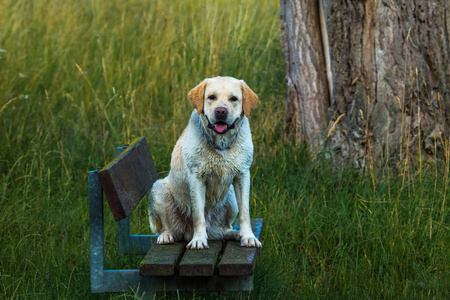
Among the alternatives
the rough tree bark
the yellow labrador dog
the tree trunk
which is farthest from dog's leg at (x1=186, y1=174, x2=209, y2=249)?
the tree trunk

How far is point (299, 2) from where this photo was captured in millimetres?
5898

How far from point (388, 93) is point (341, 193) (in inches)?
39.3

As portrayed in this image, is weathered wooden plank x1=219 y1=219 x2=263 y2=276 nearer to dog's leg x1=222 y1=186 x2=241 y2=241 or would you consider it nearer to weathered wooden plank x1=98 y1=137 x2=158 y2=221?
dog's leg x1=222 y1=186 x2=241 y2=241

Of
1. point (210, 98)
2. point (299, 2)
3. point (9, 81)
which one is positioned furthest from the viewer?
point (9, 81)

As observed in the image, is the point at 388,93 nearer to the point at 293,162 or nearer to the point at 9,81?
the point at 293,162

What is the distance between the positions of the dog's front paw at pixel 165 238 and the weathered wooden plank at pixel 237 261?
388 mm

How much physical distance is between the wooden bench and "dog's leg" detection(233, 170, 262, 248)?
0.07 m

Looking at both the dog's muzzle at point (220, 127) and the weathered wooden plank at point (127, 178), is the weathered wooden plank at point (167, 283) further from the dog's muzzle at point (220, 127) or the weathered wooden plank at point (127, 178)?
the dog's muzzle at point (220, 127)

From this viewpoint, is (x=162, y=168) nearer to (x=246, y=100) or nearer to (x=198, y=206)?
(x=198, y=206)

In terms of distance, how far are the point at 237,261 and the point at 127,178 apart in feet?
2.62

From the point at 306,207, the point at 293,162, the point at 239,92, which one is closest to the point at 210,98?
the point at 239,92

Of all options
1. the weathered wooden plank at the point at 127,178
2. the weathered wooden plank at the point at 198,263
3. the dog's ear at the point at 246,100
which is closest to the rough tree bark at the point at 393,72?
the dog's ear at the point at 246,100

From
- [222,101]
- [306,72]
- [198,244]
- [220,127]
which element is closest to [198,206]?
[198,244]

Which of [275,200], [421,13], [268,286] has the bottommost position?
[268,286]
